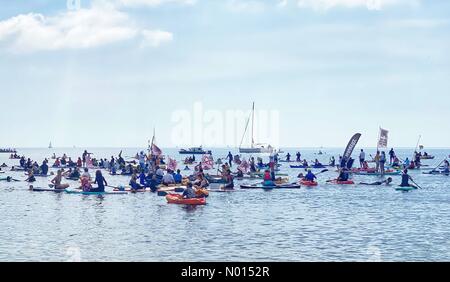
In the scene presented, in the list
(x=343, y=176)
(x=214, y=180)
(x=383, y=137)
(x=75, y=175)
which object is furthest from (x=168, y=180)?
(x=383, y=137)

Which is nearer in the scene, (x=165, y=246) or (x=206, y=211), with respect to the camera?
(x=165, y=246)

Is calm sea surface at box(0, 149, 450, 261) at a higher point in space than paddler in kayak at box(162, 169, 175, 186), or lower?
lower

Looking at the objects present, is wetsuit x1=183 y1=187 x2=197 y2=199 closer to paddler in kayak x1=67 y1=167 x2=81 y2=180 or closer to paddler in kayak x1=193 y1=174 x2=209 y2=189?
paddler in kayak x1=193 y1=174 x2=209 y2=189

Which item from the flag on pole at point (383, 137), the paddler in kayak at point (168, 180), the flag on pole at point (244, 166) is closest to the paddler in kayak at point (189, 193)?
the paddler in kayak at point (168, 180)

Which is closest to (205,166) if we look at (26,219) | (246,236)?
(26,219)

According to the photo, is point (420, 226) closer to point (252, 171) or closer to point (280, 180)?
point (280, 180)

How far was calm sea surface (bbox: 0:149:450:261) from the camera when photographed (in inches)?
953

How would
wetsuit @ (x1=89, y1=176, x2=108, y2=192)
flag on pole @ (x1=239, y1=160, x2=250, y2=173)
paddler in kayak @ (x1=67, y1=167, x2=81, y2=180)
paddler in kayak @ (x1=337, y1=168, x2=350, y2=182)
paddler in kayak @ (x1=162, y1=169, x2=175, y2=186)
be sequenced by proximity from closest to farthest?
wetsuit @ (x1=89, y1=176, x2=108, y2=192)
paddler in kayak @ (x1=162, y1=169, x2=175, y2=186)
paddler in kayak @ (x1=337, y1=168, x2=350, y2=182)
paddler in kayak @ (x1=67, y1=167, x2=81, y2=180)
flag on pole @ (x1=239, y1=160, x2=250, y2=173)

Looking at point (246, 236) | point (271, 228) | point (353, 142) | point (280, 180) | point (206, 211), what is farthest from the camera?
point (353, 142)

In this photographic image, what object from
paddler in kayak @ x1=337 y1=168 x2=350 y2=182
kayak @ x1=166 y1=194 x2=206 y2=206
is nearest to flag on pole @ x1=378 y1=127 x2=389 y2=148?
paddler in kayak @ x1=337 y1=168 x2=350 y2=182

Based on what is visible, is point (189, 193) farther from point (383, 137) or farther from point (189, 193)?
point (383, 137)

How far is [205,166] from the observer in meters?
67.9

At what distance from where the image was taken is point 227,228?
32.2 meters
